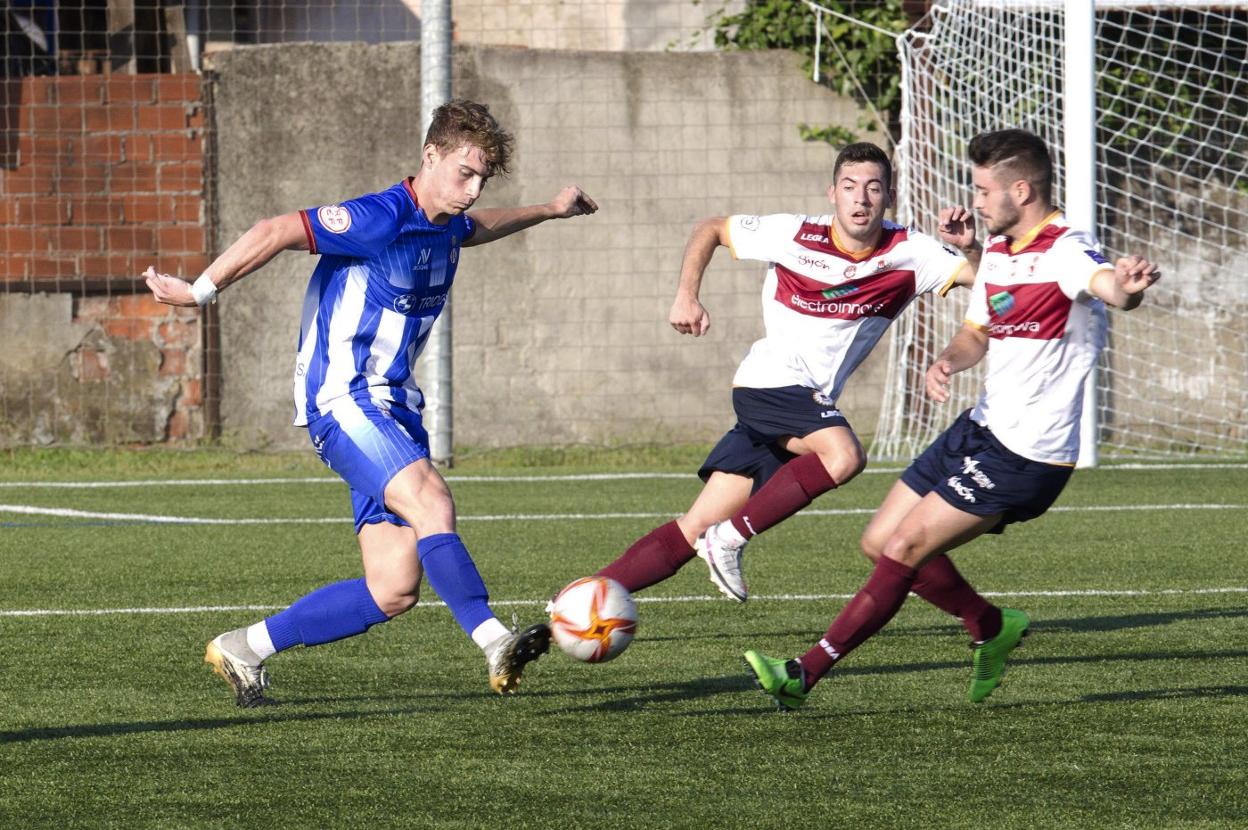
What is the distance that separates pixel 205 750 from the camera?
4.23 meters

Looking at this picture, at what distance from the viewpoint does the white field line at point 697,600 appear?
21.1 feet

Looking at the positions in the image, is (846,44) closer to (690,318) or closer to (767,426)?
(767,426)

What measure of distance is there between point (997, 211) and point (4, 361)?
9481 millimetres

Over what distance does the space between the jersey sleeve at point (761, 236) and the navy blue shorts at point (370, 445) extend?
1507 mm

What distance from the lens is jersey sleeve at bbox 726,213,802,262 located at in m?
5.92

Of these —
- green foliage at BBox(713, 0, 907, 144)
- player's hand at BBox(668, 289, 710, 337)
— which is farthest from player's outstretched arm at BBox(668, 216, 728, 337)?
green foliage at BBox(713, 0, 907, 144)

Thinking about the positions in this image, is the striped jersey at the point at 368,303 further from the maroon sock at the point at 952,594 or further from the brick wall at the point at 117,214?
the brick wall at the point at 117,214

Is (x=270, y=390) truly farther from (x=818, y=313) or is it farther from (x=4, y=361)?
(x=818, y=313)

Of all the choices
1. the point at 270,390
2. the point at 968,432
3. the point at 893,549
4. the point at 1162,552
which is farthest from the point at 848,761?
the point at 270,390

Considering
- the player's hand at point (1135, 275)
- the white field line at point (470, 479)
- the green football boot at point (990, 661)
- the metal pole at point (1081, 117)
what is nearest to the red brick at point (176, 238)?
the white field line at point (470, 479)

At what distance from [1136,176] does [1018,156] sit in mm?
8672

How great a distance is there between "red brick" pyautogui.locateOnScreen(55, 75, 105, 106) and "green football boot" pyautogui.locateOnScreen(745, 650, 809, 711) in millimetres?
9552

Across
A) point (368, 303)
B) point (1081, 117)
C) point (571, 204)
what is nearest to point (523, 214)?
point (571, 204)

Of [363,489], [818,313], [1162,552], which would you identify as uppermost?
[818,313]
